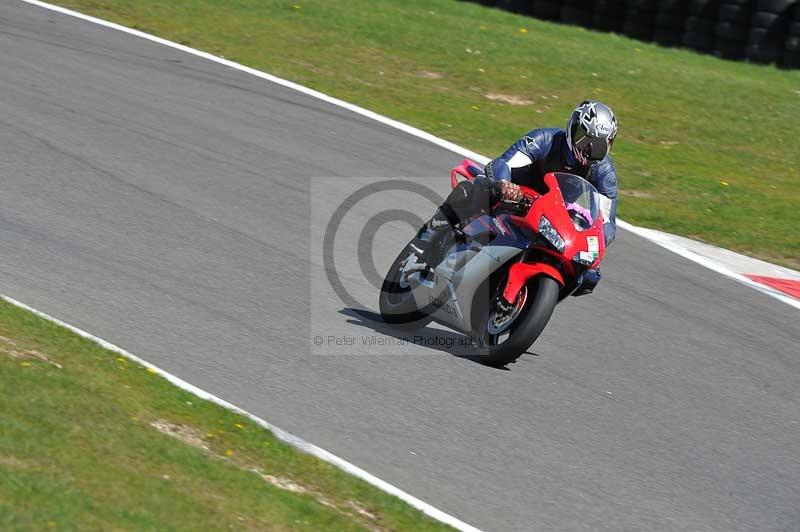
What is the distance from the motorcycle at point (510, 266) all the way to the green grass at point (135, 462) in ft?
6.02

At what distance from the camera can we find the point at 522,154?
7.31 m

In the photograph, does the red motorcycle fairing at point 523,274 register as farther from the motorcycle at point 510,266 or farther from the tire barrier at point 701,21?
the tire barrier at point 701,21

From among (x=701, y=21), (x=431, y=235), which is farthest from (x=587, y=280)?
(x=701, y=21)

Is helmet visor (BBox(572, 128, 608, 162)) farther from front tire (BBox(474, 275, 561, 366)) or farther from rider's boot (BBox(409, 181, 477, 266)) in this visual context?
front tire (BBox(474, 275, 561, 366))

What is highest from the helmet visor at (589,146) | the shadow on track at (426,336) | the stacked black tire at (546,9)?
the stacked black tire at (546,9)

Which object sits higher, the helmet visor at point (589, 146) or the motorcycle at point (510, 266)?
the helmet visor at point (589, 146)

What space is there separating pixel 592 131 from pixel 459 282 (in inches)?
49.1

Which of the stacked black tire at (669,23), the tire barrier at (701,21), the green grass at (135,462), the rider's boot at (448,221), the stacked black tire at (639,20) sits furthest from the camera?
the stacked black tire at (639,20)

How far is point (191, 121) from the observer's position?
11.1 meters

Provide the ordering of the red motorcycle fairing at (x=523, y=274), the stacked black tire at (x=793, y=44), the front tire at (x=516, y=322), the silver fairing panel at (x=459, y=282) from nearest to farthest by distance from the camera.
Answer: the front tire at (x=516, y=322)
the red motorcycle fairing at (x=523, y=274)
the silver fairing panel at (x=459, y=282)
the stacked black tire at (x=793, y=44)

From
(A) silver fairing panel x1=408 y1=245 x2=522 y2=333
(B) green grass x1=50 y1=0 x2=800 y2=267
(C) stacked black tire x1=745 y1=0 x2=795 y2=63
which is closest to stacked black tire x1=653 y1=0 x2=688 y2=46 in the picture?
(B) green grass x1=50 y1=0 x2=800 y2=267

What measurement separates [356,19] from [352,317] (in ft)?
31.7

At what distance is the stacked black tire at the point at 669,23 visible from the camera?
17625 millimetres

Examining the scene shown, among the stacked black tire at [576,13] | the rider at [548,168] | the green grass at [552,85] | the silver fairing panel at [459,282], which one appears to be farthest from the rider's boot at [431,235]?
the stacked black tire at [576,13]
